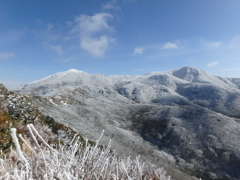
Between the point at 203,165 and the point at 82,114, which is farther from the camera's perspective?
the point at 82,114

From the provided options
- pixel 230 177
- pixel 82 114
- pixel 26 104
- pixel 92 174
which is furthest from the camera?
pixel 82 114

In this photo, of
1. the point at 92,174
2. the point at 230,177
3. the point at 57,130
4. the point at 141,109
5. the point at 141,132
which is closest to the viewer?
the point at 92,174

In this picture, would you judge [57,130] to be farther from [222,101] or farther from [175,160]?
[222,101]

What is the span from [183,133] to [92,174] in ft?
154

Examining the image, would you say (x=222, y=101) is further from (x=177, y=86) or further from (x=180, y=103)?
(x=177, y=86)

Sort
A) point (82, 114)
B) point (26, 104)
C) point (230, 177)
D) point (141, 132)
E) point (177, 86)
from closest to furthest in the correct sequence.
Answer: point (26, 104) < point (230, 177) < point (141, 132) < point (82, 114) < point (177, 86)

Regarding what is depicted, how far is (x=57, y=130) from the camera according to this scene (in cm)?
1571

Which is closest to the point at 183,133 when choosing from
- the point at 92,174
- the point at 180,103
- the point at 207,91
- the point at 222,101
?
the point at 92,174

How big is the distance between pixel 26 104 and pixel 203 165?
34.1m

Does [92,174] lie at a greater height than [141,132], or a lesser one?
greater

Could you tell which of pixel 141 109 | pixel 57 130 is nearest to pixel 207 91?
pixel 141 109

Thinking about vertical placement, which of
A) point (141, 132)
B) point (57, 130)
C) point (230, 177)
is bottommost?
point (230, 177)

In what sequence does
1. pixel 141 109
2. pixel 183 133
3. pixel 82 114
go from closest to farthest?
pixel 183 133, pixel 82 114, pixel 141 109

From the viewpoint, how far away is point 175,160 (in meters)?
33.7
